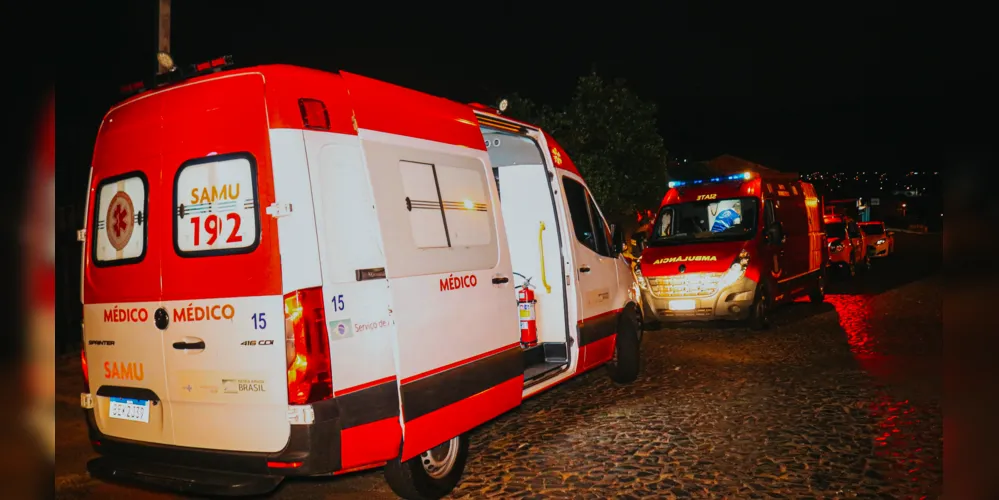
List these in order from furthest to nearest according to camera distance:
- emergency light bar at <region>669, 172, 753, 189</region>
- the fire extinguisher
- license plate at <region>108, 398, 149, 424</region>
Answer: emergency light bar at <region>669, 172, 753, 189</region> < the fire extinguisher < license plate at <region>108, 398, 149, 424</region>

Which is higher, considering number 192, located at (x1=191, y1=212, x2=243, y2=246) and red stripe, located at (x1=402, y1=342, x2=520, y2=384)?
number 192, located at (x1=191, y1=212, x2=243, y2=246)

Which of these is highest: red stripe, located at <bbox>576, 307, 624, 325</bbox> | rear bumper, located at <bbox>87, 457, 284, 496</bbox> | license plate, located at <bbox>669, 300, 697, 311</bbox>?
red stripe, located at <bbox>576, 307, 624, 325</bbox>

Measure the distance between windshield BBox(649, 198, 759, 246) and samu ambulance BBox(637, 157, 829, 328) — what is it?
0.02 m

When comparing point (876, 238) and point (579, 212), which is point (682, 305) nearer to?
point (579, 212)

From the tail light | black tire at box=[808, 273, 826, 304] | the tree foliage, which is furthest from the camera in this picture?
the tree foliage

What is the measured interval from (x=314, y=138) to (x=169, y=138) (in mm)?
904

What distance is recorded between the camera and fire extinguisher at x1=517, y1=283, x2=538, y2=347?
253 inches

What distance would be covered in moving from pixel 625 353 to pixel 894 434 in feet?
8.84

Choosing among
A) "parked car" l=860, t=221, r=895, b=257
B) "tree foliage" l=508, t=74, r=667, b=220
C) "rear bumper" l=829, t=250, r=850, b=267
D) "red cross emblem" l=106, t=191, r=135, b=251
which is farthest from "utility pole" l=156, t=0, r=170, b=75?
"parked car" l=860, t=221, r=895, b=257

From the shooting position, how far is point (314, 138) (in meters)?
3.69

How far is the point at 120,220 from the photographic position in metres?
4.23

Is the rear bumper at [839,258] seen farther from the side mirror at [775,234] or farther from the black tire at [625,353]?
the black tire at [625,353]

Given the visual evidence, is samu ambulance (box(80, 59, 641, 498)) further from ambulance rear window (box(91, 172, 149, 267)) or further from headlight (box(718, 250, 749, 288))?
headlight (box(718, 250, 749, 288))

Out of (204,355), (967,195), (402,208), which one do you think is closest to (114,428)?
(204,355)
